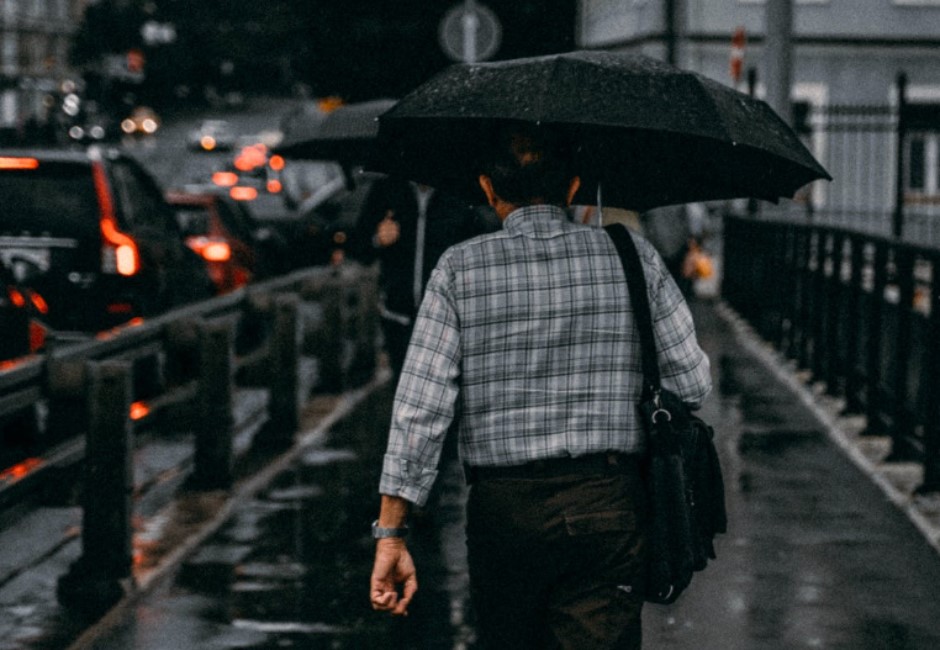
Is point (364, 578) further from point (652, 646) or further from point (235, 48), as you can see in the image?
point (235, 48)

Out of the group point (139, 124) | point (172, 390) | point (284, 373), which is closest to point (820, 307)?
point (284, 373)

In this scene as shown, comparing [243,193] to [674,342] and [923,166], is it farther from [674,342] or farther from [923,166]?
[674,342]

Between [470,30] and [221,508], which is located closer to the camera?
[221,508]

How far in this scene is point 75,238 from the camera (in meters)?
13.1

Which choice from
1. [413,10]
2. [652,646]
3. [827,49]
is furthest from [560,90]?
[413,10]

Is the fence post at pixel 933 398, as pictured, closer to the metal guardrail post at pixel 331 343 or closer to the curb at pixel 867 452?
the curb at pixel 867 452

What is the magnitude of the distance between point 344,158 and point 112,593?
272 centimetres

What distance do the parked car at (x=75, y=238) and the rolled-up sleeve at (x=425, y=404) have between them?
8.79 m

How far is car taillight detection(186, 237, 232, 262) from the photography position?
18.8m

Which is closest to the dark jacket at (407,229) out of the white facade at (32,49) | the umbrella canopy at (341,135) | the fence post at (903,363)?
the umbrella canopy at (341,135)

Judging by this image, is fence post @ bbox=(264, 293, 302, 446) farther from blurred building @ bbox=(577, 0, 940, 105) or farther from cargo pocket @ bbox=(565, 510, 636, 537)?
blurred building @ bbox=(577, 0, 940, 105)

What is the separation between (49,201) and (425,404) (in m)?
9.29

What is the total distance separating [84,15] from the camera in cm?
11306

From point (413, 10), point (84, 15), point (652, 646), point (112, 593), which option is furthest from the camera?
point (84, 15)
